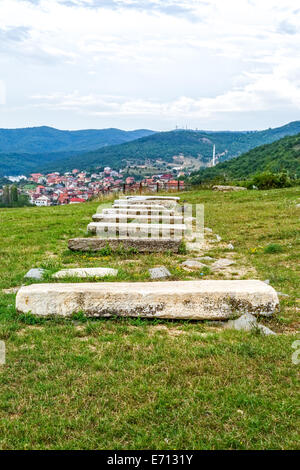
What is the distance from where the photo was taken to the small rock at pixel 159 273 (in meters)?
5.91

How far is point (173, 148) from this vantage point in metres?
137

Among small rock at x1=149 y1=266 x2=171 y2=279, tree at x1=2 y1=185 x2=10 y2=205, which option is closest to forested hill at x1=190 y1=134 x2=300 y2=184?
tree at x1=2 y1=185 x2=10 y2=205

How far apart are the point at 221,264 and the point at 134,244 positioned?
70.5 inches

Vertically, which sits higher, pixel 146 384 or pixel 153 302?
pixel 153 302

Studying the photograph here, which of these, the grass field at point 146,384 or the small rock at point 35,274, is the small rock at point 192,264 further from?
the small rock at point 35,274

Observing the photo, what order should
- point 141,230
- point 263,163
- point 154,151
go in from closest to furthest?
point 141,230 → point 263,163 → point 154,151

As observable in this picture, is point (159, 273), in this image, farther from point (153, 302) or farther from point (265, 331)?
point (265, 331)

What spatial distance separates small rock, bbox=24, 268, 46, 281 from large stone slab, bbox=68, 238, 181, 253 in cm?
167

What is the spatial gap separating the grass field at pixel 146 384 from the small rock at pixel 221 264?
1.35 m

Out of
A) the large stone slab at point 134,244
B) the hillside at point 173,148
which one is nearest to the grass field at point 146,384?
the large stone slab at point 134,244

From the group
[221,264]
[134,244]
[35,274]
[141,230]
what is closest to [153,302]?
[35,274]

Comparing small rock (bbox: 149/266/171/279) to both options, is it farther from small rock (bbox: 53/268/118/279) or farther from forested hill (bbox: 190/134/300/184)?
forested hill (bbox: 190/134/300/184)

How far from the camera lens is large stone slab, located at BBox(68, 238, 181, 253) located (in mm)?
7684
